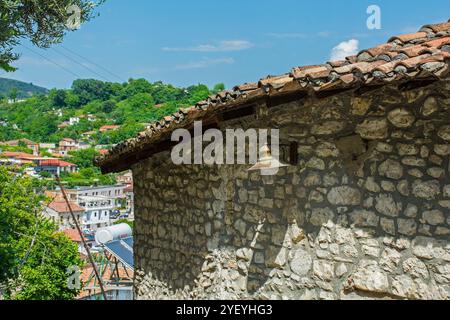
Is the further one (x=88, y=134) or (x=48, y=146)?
(x=88, y=134)

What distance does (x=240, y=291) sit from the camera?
5.08m

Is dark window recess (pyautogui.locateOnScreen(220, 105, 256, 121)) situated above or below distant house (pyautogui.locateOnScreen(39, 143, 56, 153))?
below

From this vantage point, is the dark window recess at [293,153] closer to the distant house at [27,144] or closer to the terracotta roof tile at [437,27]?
the terracotta roof tile at [437,27]

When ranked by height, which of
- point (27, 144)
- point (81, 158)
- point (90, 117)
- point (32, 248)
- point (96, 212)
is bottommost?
point (96, 212)

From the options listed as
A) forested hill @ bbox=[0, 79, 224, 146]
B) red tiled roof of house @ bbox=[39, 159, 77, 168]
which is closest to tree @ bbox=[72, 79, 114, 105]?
forested hill @ bbox=[0, 79, 224, 146]

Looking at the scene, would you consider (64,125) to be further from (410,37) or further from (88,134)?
(410,37)

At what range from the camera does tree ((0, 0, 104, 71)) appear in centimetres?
669

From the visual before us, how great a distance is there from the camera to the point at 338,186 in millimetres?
4125

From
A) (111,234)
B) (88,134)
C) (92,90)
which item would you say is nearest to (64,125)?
(92,90)

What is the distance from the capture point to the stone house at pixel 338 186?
3.50 metres

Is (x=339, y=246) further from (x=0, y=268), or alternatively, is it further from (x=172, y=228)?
(x=0, y=268)

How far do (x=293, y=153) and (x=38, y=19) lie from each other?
15.3 ft

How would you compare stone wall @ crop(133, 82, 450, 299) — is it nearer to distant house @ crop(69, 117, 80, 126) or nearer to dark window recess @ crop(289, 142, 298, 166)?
dark window recess @ crop(289, 142, 298, 166)
